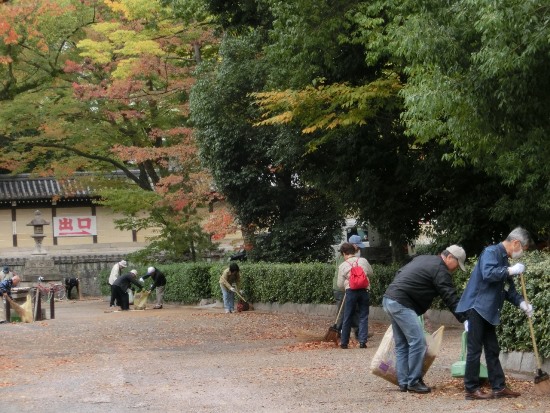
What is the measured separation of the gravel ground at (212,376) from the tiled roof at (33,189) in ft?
91.5

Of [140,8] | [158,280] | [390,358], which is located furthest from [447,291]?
[158,280]

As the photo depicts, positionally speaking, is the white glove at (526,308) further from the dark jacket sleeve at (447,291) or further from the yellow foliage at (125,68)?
the yellow foliage at (125,68)

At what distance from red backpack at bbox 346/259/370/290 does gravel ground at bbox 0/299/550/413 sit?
0.92m

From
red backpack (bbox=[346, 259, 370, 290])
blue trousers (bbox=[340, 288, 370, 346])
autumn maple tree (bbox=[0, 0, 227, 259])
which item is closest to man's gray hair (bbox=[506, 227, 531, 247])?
red backpack (bbox=[346, 259, 370, 290])

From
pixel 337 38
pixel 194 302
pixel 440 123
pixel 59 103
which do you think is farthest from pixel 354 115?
pixel 59 103

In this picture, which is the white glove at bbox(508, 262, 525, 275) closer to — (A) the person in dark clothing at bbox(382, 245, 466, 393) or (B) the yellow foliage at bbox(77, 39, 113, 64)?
(A) the person in dark clothing at bbox(382, 245, 466, 393)

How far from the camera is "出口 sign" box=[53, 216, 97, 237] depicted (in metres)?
48.6

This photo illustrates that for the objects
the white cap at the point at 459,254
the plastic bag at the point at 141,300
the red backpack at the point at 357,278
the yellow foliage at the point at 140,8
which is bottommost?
the plastic bag at the point at 141,300

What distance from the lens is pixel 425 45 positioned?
1321 cm

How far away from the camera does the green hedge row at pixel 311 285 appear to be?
10289 mm

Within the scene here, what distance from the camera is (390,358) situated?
32.0 ft

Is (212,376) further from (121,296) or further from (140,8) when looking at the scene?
(140,8)

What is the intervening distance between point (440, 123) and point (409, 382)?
242 inches

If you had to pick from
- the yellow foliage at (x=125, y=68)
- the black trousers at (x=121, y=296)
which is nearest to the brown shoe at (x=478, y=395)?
the black trousers at (x=121, y=296)
